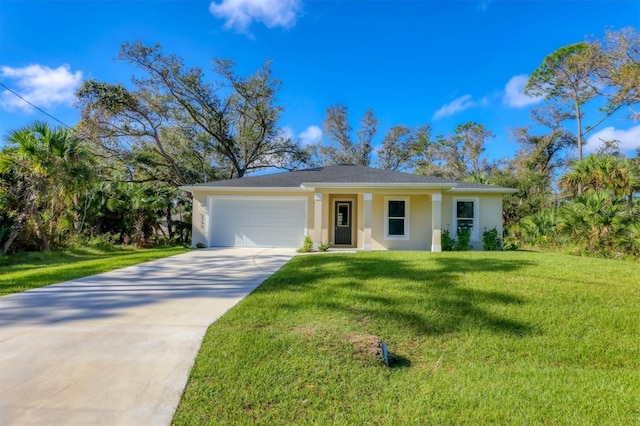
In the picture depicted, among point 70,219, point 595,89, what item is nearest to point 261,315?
point 70,219

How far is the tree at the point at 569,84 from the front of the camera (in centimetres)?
1614

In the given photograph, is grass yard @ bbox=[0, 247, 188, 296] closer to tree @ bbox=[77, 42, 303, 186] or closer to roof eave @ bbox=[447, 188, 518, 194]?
tree @ bbox=[77, 42, 303, 186]

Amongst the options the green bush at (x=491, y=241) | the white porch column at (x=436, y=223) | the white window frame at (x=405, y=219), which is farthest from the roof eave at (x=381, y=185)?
the green bush at (x=491, y=241)

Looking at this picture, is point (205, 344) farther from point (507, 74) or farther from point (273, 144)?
point (507, 74)

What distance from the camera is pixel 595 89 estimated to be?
565 inches

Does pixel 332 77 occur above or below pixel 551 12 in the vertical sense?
above

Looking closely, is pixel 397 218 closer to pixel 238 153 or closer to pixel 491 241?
pixel 491 241

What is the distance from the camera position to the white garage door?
1312 centimetres

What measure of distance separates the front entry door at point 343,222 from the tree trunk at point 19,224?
1058 centimetres

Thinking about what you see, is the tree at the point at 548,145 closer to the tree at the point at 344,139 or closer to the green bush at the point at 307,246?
the tree at the point at 344,139

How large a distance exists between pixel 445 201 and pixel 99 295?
11752mm

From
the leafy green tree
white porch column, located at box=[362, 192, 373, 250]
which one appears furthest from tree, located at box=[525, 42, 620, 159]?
white porch column, located at box=[362, 192, 373, 250]

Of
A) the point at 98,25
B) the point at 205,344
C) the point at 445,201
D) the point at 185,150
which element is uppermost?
the point at 98,25

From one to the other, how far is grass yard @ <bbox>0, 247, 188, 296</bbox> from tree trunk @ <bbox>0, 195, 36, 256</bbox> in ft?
1.47
